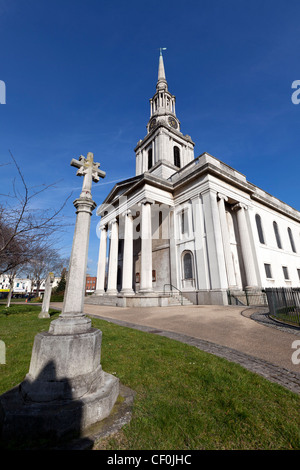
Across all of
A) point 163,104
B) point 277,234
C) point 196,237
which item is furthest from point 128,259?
point 163,104

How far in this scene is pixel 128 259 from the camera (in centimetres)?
2020

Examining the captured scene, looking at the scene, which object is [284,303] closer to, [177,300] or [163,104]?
[177,300]

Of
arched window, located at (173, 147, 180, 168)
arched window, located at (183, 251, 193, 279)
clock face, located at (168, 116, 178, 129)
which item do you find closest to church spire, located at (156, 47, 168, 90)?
clock face, located at (168, 116, 178, 129)

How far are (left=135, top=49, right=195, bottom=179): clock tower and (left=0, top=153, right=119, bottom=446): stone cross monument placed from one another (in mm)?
26241

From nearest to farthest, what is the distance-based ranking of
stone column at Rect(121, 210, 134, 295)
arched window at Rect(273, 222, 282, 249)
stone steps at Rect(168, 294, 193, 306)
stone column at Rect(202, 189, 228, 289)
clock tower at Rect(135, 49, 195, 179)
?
1. stone column at Rect(202, 189, 228, 289)
2. stone steps at Rect(168, 294, 193, 306)
3. stone column at Rect(121, 210, 134, 295)
4. arched window at Rect(273, 222, 282, 249)
5. clock tower at Rect(135, 49, 195, 179)

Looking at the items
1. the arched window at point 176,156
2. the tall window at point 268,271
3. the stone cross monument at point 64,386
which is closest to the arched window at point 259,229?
the tall window at point 268,271

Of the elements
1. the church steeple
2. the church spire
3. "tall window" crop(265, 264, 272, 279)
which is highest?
the church spire

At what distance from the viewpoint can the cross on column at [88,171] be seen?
13.9 feet

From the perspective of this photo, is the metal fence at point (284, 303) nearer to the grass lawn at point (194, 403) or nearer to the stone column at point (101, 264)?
the grass lawn at point (194, 403)

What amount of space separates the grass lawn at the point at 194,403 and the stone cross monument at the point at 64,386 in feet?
1.34

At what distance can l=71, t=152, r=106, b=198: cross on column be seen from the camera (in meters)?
4.23

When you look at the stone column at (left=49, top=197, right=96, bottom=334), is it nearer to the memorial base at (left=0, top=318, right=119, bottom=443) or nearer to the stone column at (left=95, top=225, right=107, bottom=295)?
the memorial base at (left=0, top=318, right=119, bottom=443)
